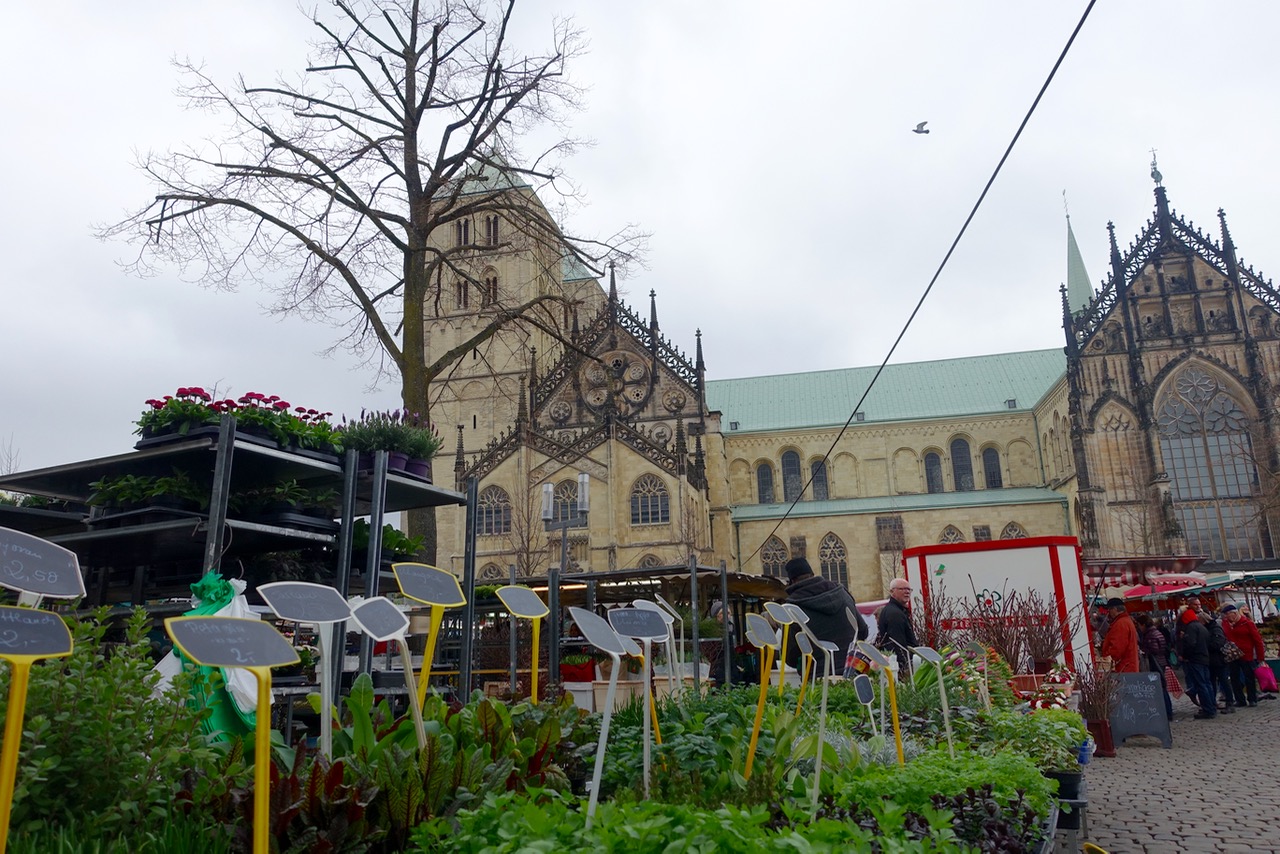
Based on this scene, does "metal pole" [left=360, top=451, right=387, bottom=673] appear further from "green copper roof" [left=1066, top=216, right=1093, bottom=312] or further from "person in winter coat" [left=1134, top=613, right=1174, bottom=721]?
"green copper roof" [left=1066, top=216, right=1093, bottom=312]

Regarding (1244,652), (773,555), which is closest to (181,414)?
(1244,652)

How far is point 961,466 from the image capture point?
4588cm

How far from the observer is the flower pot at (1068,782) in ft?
18.6

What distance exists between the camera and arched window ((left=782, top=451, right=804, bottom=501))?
151 ft

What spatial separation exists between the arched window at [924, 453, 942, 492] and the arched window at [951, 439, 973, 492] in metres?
0.68

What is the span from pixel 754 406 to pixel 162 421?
149 feet

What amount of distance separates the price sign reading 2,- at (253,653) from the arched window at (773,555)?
1576 inches

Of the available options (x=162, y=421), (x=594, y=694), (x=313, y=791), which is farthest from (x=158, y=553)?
(x=594, y=694)

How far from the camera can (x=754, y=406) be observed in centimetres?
5025

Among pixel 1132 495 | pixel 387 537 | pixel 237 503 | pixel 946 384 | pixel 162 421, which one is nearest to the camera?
pixel 162 421

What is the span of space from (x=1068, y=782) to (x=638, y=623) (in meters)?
3.68

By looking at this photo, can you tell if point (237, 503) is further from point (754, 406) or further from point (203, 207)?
point (754, 406)

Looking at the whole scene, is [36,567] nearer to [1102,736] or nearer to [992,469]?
[1102,736]

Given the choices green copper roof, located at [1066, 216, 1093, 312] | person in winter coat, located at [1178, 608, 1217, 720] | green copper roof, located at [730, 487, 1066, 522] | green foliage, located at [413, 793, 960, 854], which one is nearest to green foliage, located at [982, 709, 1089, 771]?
green foliage, located at [413, 793, 960, 854]
